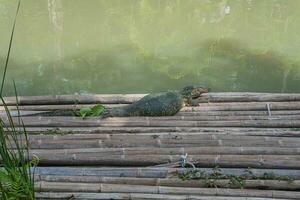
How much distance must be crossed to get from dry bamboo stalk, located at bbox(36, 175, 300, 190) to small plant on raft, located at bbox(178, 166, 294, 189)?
0.01 meters

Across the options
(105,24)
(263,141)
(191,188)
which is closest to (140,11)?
(105,24)

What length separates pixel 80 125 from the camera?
11.7 feet

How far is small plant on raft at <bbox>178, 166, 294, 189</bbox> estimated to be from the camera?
2648 millimetres

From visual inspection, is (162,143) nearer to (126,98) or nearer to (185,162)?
(185,162)

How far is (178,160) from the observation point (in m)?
2.90

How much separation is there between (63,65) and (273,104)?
284 centimetres

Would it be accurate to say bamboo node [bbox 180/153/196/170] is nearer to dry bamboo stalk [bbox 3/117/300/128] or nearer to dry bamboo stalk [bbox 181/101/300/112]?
dry bamboo stalk [bbox 3/117/300/128]

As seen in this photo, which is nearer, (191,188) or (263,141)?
(191,188)

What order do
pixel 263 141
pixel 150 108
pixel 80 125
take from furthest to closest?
pixel 150 108
pixel 80 125
pixel 263 141

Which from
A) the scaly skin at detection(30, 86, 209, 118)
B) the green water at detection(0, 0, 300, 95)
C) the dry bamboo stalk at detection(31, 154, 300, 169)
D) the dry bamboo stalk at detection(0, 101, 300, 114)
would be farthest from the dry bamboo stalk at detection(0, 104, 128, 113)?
the green water at detection(0, 0, 300, 95)

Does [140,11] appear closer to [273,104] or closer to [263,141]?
[273,104]

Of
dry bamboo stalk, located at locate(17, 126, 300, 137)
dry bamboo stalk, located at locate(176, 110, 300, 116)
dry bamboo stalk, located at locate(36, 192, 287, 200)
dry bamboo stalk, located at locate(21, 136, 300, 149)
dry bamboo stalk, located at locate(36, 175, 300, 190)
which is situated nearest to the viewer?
dry bamboo stalk, located at locate(36, 192, 287, 200)

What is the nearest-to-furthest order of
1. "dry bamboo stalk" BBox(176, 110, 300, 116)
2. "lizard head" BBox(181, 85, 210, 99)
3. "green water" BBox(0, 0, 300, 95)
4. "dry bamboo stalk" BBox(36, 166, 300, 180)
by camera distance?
"dry bamboo stalk" BBox(36, 166, 300, 180) < "dry bamboo stalk" BBox(176, 110, 300, 116) < "lizard head" BBox(181, 85, 210, 99) < "green water" BBox(0, 0, 300, 95)

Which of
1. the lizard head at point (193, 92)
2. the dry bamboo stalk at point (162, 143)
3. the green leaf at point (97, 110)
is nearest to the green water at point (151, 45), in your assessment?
the lizard head at point (193, 92)
